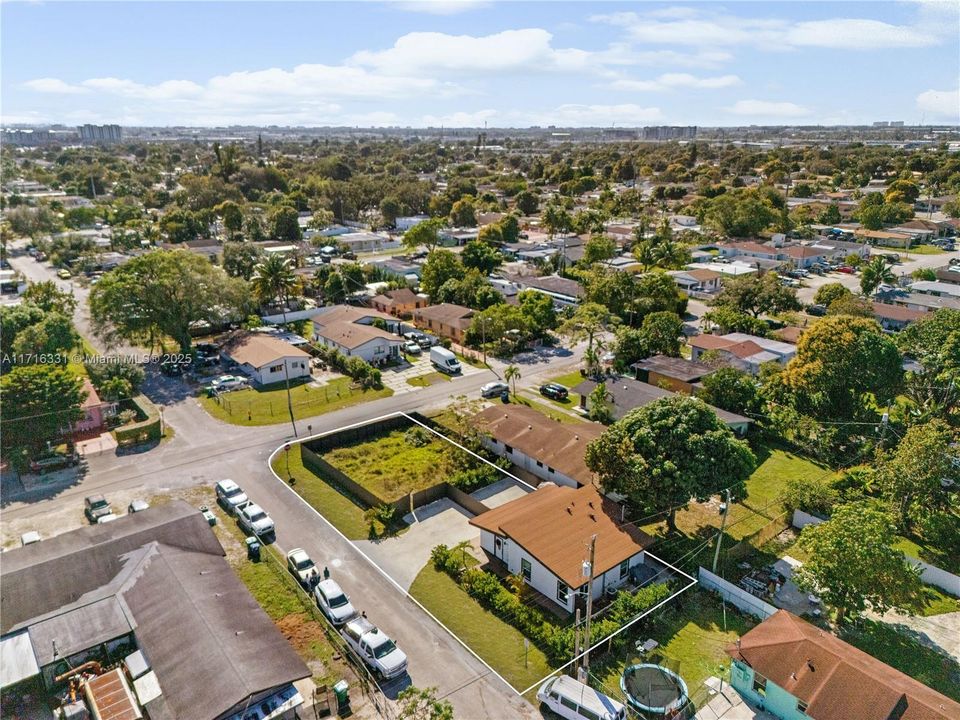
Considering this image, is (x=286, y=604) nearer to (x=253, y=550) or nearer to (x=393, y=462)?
(x=253, y=550)

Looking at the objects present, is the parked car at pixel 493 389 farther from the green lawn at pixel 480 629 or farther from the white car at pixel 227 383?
the green lawn at pixel 480 629

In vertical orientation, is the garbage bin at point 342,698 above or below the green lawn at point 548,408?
below

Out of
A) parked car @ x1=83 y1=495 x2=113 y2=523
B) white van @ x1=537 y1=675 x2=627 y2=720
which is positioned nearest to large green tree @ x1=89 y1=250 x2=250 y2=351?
parked car @ x1=83 y1=495 x2=113 y2=523

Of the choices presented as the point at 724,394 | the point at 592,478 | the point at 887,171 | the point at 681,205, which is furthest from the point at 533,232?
the point at 887,171

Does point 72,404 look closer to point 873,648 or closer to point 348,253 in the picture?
point 873,648

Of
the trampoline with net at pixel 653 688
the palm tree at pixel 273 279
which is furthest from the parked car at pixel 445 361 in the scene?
the trampoline with net at pixel 653 688

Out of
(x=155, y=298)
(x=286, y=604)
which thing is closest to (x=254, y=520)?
(x=286, y=604)

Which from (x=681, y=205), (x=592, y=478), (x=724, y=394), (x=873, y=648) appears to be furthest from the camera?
(x=681, y=205)
